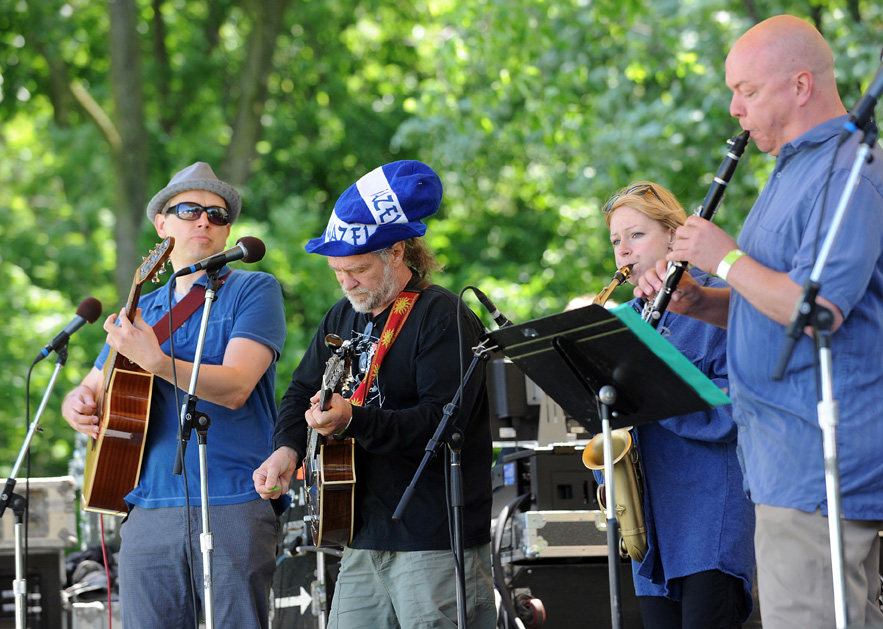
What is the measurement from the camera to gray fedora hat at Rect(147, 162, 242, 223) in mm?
4203

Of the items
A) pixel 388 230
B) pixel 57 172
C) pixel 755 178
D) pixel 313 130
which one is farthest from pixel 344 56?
pixel 388 230

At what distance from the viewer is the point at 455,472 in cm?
320

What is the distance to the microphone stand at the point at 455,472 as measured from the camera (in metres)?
3.16

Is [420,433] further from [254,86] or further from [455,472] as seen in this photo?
[254,86]

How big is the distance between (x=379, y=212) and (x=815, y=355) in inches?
→ 64.6

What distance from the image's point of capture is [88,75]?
15.3 m

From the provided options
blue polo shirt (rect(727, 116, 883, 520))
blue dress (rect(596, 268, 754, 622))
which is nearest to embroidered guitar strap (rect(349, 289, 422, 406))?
blue dress (rect(596, 268, 754, 622))

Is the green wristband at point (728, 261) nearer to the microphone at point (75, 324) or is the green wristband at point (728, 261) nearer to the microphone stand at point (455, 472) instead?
the microphone stand at point (455, 472)

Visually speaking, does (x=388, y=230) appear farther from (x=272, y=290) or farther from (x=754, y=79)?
(x=754, y=79)

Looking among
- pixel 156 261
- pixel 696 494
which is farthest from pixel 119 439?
pixel 696 494

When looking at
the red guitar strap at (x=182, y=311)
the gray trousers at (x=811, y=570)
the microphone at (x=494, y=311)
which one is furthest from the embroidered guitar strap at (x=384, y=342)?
the gray trousers at (x=811, y=570)

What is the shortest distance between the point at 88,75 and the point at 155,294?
1228 cm

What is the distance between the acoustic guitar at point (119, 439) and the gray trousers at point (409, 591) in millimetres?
927

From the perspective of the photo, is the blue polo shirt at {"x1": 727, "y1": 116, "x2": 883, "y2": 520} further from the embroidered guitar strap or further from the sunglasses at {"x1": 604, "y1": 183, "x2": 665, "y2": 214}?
the embroidered guitar strap
